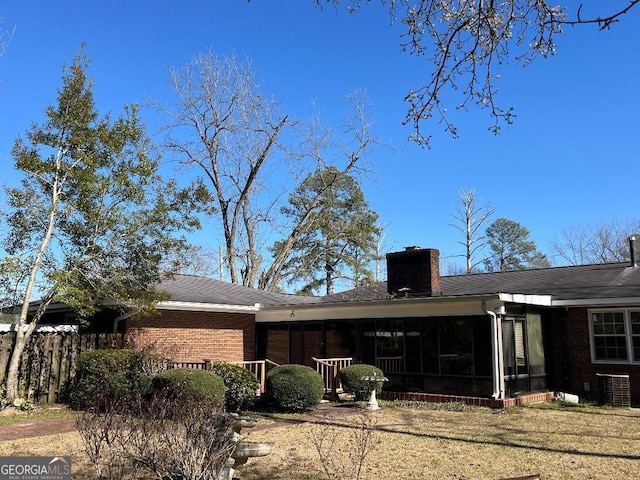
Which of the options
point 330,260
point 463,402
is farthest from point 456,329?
point 330,260

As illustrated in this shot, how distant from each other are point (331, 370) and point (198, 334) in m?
4.28

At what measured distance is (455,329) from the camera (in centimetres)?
1344

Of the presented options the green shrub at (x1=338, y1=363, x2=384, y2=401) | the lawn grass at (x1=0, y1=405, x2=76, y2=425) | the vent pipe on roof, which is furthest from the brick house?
the lawn grass at (x1=0, y1=405, x2=76, y2=425)

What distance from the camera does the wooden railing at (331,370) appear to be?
13.9 metres

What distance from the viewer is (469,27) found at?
17.0 feet

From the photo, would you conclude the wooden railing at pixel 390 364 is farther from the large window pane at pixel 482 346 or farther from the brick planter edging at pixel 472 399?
the large window pane at pixel 482 346

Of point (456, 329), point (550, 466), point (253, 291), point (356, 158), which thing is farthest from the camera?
point (356, 158)

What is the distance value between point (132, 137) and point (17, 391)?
6.41 m

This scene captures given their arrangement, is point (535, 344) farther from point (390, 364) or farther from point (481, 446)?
point (481, 446)

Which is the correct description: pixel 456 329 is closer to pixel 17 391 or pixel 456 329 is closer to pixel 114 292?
pixel 114 292

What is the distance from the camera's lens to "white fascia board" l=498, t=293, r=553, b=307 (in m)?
12.3

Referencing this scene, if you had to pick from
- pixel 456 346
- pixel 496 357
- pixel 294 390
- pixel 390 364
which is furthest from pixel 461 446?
pixel 390 364

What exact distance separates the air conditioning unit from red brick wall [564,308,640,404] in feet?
2.23

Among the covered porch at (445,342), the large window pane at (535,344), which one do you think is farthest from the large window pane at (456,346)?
the large window pane at (535,344)
